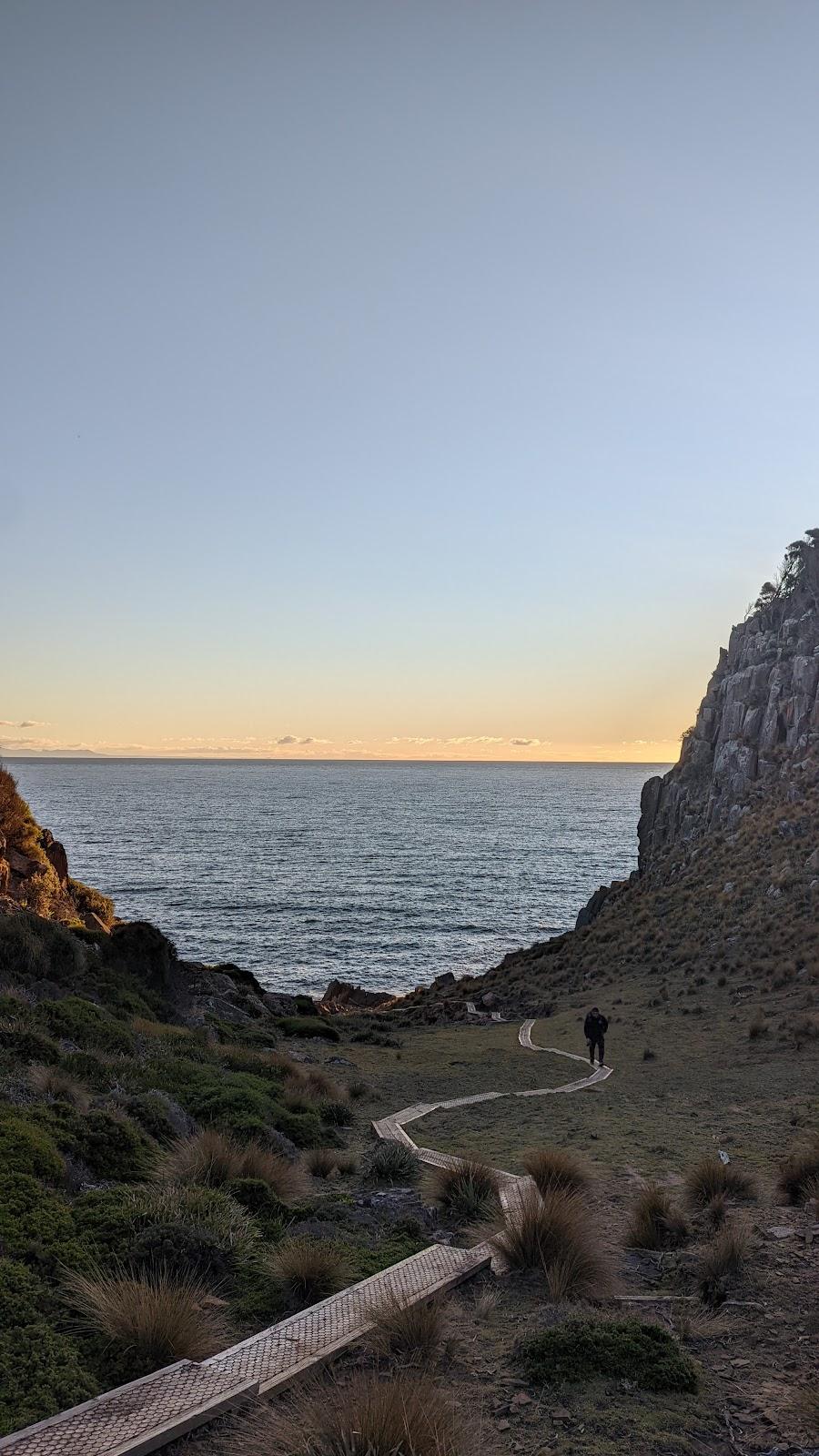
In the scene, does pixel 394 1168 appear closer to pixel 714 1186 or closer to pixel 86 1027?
pixel 714 1186

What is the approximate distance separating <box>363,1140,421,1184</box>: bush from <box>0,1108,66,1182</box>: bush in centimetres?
449

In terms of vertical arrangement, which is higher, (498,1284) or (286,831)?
(498,1284)

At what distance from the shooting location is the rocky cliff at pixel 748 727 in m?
47.9

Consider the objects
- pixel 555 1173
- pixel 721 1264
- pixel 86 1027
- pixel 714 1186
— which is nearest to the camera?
pixel 721 1264

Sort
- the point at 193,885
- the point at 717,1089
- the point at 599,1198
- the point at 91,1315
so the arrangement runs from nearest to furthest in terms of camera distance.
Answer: the point at 91,1315
the point at 599,1198
the point at 717,1089
the point at 193,885

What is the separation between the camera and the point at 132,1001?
66.2 feet

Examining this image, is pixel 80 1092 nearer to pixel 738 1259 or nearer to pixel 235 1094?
pixel 235 1094

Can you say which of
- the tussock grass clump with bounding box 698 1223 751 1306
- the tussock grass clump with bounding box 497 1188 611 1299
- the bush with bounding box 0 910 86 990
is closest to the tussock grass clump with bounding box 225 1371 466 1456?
the tussock grass clump with bounding box 497 1188 611 1299

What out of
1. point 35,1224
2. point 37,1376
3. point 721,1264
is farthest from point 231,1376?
point 721,1264

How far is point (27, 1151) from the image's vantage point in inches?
335

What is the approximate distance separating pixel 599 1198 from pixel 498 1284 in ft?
11.2

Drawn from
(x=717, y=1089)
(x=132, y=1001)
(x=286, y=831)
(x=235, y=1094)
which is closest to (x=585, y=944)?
(x=717, y=1089)

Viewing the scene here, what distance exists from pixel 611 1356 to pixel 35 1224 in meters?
4.94

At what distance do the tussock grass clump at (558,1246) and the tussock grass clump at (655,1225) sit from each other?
3.00ft
